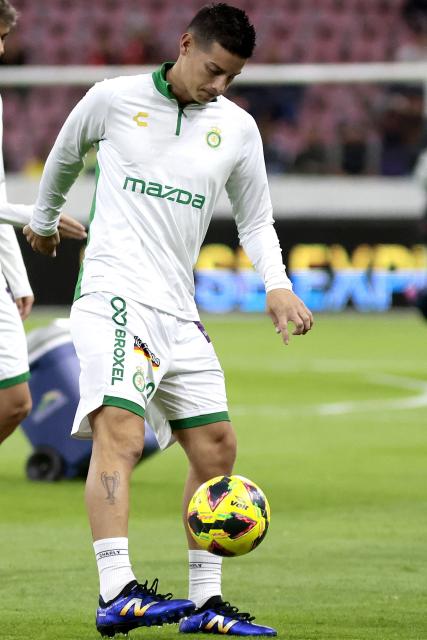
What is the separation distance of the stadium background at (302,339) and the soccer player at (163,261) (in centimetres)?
68

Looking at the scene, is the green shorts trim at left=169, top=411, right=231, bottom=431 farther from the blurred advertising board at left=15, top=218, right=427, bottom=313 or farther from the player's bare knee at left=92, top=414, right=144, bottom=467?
the blurred advertising board at left=15, top=218, right=427, bottom=313

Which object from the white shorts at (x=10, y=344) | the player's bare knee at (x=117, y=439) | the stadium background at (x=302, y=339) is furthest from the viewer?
the white shorts at (x=10, y=344)

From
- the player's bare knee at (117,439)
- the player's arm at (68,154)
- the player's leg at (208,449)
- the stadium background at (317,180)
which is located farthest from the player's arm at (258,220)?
the stadium background at (317,180)

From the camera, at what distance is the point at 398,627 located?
5.00 m

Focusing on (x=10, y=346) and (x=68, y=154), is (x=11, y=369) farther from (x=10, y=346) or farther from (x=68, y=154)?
(x=68, y=154)

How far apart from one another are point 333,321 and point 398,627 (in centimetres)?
1719

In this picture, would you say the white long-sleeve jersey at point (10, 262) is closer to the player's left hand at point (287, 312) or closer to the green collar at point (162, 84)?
the green collar at point (162, 84)

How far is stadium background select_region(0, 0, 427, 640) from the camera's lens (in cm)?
587

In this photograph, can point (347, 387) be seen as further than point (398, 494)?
Yes

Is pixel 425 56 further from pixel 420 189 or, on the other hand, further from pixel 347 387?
pixel 347 387

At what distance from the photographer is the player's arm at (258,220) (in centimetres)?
504

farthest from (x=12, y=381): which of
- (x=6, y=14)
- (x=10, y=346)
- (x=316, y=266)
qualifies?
(x=316, y=266)

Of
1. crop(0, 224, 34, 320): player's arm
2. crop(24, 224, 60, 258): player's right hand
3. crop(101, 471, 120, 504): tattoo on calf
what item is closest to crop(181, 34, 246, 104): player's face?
crop(24, 224, 60, 258): player's right hand

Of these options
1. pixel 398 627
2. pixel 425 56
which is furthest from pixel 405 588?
pixel 425 56
